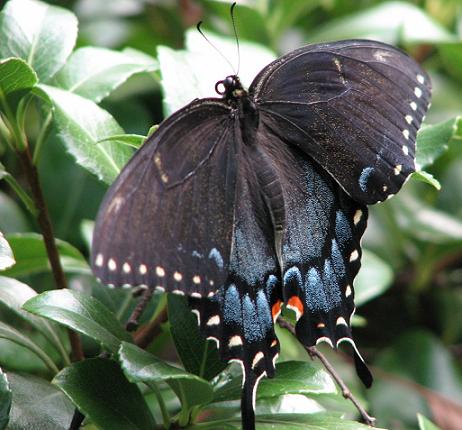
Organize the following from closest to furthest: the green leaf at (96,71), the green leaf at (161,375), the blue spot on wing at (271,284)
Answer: the green leaf at (161,375) < the blue spot on wing at (271,284) < the green leaf at (96,71)

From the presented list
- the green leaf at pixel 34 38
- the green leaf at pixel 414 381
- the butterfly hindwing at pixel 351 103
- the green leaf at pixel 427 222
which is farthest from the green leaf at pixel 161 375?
the green leaf at pixel 427 222

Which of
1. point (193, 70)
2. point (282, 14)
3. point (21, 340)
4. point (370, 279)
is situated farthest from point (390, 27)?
point (21, 340)

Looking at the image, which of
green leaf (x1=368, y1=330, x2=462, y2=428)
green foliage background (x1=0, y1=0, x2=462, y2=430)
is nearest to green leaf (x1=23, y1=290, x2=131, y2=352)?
green foliage background (x1=0, y1=0, x2=462, y2=430)

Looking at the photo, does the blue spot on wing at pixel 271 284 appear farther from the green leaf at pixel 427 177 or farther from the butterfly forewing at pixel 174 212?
the green leaf at pixel 427 177

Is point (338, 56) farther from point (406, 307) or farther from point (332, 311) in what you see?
point (406, 307)

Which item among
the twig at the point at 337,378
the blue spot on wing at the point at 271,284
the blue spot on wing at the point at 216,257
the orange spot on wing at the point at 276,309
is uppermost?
the blue spot on wing at the point at 216,257

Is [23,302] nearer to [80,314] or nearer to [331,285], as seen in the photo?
[80,314]

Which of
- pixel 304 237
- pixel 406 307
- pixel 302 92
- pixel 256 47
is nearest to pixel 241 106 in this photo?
pixel 302 92
